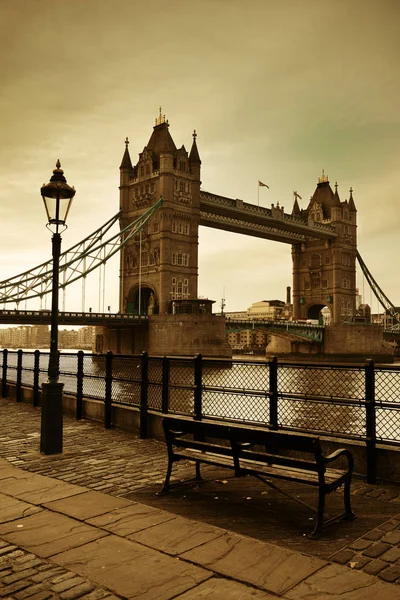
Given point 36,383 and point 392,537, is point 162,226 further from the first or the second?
point 392,537

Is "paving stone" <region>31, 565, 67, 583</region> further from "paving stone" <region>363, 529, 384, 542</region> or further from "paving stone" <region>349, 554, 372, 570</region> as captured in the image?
"paving stone" <region>363, 529, 384, 542</region>

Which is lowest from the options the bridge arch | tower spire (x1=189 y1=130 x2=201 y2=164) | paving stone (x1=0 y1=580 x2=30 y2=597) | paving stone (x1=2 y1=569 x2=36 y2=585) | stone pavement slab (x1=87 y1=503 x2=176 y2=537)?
paving stone (x1=0 y1=580 x2=30 y2=597)

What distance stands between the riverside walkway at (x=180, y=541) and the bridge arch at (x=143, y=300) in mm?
56896

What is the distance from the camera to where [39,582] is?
11.1 feet

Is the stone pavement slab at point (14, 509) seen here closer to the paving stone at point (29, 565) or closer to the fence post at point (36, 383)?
the paving stone at point (29, 565)

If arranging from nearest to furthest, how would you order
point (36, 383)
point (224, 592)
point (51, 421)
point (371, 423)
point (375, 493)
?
point (224, 592), point (375, 493), point (371, 423), point (51, 421), point (36, 383)

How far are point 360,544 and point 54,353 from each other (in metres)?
5.25

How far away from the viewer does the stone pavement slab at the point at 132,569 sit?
10.7 feet

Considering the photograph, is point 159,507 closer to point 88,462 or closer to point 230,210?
point 88,462

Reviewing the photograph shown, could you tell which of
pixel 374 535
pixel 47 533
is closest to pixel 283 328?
pixel 374 535

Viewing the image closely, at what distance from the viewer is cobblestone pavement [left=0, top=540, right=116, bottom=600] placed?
3217 millimetres

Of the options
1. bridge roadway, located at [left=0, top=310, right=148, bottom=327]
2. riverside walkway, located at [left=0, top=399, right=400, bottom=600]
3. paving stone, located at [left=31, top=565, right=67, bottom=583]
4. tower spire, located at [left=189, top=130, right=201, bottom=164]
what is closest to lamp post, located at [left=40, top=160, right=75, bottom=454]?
riverside walkway, located at [left=0, top=399, right=400, bottom=600]

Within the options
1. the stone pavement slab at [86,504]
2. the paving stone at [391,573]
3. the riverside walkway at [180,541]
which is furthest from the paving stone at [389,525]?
the stone pavement slab at [86,504]

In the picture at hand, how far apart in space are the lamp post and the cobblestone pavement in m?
3.47
